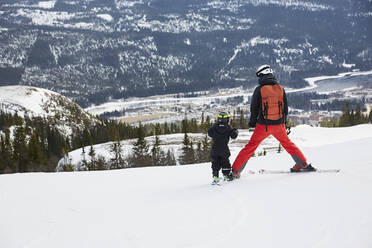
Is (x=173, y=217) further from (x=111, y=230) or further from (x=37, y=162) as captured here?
(x=37, y=162)

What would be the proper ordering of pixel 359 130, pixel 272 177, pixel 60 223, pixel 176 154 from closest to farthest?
pixel 60 223 < pixel 272 177 < pixel 359 130 < pixel 176 154

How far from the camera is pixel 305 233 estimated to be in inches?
175

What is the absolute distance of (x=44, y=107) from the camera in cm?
14550

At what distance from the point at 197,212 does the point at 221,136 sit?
262cm

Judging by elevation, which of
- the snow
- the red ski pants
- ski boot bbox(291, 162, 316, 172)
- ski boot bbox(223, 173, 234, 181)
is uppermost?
the snow

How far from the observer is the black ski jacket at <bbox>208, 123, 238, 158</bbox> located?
7.94m

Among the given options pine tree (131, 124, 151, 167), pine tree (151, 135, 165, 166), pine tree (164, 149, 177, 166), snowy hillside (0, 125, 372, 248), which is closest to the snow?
pine tree (131, 124, 151, 167)

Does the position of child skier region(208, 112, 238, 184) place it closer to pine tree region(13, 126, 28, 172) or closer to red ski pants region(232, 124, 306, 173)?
red ski pants region(232, 124, 306, 173)

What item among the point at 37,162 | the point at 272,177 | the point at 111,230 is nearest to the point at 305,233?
the point at 111,230

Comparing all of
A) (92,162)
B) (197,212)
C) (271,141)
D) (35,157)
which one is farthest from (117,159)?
(197,212)

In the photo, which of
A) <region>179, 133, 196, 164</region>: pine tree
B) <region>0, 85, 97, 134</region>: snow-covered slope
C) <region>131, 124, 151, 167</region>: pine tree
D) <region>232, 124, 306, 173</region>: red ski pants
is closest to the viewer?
<region>232, 124, 306, 173</region>: red ski pants

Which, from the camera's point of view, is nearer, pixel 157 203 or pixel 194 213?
pixel 194 213

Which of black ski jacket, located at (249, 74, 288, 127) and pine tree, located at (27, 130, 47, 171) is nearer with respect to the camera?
black ski jacket, located at (249, 74, 288, 127)

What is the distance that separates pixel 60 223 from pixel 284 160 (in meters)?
8.05
